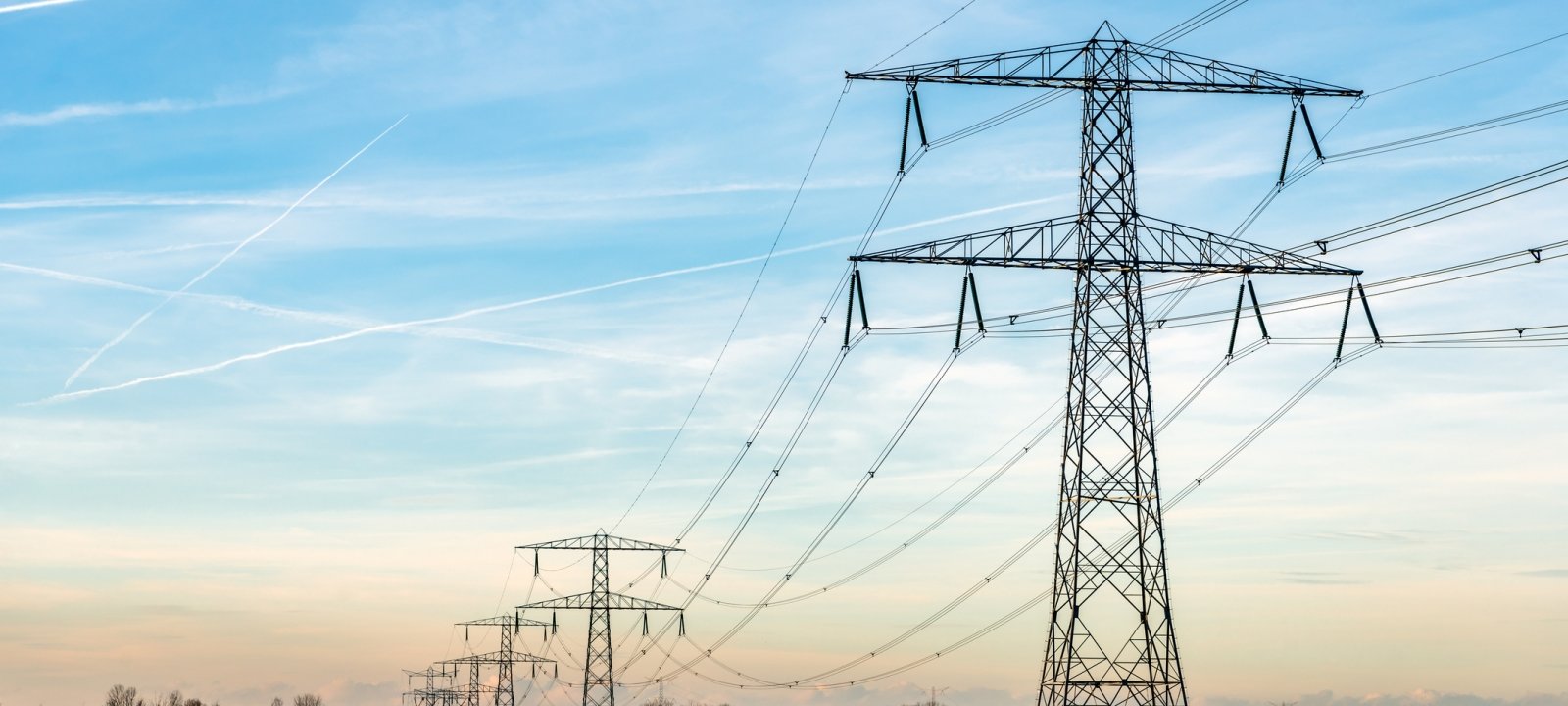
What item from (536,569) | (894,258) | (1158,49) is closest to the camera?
(894,258)

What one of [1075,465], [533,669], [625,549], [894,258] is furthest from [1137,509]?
[533,669]

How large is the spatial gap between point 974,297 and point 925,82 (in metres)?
7.29

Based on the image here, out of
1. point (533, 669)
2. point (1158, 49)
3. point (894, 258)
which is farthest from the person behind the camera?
point (533, 669)

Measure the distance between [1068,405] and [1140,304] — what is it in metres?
4.20

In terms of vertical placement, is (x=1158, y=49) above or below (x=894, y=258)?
above

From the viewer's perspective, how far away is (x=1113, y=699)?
50.7 meters

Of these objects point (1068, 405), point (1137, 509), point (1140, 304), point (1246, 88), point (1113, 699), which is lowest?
point (1113, 699)

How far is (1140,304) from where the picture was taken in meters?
53.2

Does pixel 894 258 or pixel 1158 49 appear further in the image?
pixel 1158 49

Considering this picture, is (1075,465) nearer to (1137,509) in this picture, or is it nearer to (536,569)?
(1137,509)

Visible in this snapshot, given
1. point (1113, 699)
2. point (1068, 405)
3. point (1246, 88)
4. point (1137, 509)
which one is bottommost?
point (1113, 699)

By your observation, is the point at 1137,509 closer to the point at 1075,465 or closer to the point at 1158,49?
the point at 1075,465

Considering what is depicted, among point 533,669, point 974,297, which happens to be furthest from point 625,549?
point 974,297

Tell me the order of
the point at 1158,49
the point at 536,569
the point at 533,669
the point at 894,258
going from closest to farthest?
the point at 894,258, the point at 1158,49, the point at 536,569, the point at 533,669
